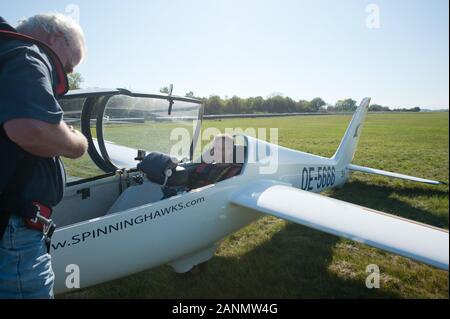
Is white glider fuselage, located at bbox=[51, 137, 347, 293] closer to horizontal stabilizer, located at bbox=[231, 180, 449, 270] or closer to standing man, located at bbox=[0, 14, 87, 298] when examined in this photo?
horizontal stabilizer, located at bbox=[231, 180, 449, 270]

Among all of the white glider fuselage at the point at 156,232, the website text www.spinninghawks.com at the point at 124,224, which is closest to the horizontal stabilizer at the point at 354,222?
the white glider fuselage at the point at 156,232

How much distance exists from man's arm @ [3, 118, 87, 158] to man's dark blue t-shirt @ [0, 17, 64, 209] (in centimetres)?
2

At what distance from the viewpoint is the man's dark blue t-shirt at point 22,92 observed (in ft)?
3.73

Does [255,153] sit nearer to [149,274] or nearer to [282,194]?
[282,194]

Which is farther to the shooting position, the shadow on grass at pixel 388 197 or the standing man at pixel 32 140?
the shadow on grass at pixel 388 197

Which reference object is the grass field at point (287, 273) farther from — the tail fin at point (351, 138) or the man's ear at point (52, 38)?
the man's ear at point (52, 38)

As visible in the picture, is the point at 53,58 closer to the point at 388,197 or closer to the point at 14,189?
the point at 14,189

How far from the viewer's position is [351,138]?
639 centimetres

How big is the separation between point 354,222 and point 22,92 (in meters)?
2.52

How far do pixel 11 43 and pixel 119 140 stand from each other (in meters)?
2.99

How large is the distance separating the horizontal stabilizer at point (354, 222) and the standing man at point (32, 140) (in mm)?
2042

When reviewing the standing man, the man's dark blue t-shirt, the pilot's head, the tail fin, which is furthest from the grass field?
the pilot's head

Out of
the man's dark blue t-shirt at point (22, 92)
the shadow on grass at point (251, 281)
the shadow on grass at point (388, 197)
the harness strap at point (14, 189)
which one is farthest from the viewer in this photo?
the shadow on grass at point (388, 197)

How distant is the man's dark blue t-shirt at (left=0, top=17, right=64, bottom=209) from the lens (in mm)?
1138
